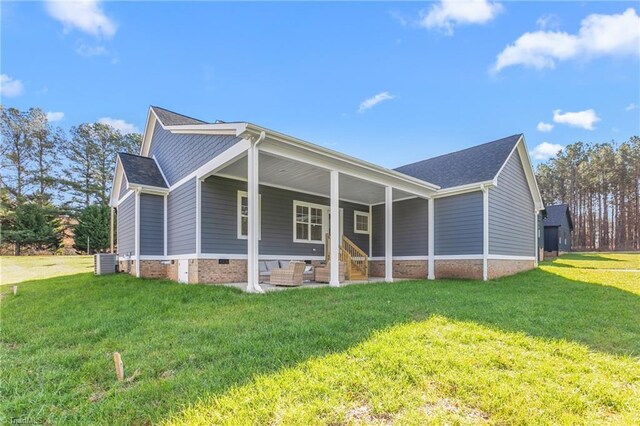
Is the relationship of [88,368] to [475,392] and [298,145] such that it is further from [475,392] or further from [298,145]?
[298,145]

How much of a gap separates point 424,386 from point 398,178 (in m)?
7.89

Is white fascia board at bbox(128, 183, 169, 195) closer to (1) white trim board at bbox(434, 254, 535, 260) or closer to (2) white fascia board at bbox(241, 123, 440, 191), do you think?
(2) white fascia board at bbox(241, 123, 440, 191)

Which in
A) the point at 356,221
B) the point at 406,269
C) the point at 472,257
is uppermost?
the point at 356,221

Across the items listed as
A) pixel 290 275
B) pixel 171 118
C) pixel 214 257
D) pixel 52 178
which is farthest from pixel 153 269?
pixel 52 178

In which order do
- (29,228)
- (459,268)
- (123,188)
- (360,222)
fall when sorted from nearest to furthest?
(459,268), (123,188), (360,222), (29,228)

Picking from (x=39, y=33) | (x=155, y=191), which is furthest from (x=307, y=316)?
(x=39, y=33)

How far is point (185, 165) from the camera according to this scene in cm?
1009

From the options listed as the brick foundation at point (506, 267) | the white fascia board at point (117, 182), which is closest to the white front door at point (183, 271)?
the white fascia board at point (117, 182)

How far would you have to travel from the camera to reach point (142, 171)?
11.2 metres

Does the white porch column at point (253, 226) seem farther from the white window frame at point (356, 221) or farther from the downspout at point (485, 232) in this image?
the downspout at point (485, 232)

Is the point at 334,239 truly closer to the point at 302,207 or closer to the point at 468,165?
the point at 302,207

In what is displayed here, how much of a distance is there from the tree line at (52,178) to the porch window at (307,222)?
17.0m

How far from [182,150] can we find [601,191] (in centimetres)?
4237

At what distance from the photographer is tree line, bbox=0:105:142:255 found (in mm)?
21891
